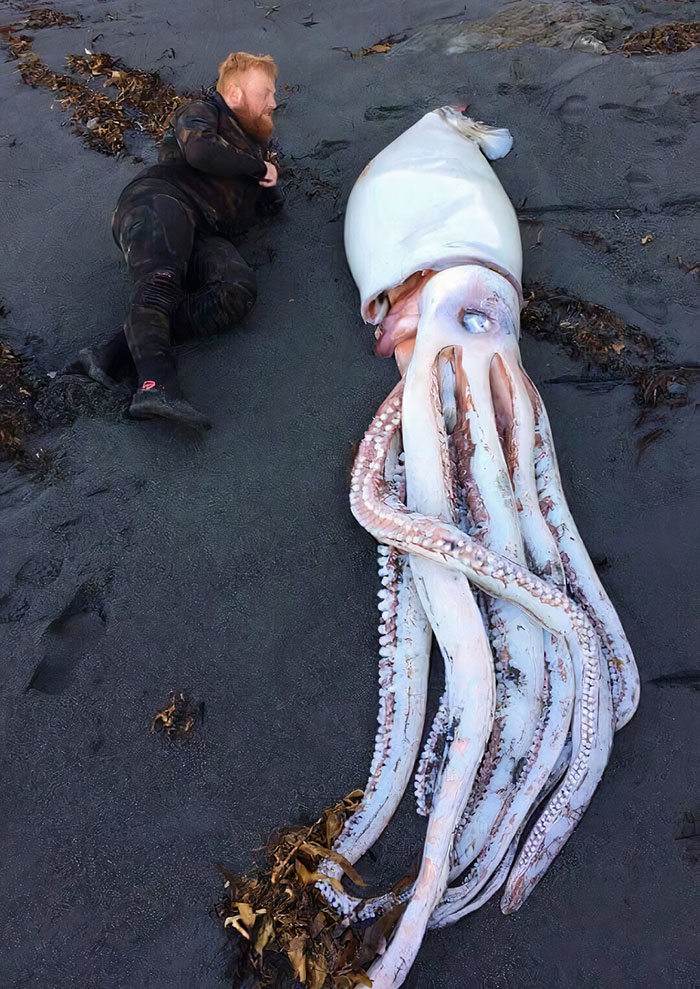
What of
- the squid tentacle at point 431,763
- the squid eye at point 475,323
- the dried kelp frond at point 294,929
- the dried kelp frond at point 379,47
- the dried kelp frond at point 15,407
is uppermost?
the dried kelp frond at point 379,47

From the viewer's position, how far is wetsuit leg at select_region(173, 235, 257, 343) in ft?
10.7

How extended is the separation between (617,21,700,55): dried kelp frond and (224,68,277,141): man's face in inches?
98.4

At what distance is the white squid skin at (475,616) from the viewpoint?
2.13m

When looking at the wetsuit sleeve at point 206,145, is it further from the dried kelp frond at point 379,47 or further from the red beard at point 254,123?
the dried kelp frond at point 379,47

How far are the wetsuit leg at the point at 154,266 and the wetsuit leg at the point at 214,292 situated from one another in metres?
0.09

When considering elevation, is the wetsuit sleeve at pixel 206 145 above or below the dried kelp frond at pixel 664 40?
above

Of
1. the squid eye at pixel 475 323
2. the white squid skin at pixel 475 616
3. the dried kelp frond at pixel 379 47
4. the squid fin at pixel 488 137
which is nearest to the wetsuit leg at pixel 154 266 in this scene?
the white squid skin at pixel 475 616

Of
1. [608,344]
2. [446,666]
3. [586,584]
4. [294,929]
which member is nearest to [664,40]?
[608,344]

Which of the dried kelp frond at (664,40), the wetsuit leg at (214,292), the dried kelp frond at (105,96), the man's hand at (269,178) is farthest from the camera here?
the dried kelp frond at (664,40)

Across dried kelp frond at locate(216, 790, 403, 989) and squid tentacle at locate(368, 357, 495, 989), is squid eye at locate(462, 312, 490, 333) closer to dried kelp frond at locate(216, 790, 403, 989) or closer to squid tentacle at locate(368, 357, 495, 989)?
squid tentacle at locate(368, 357, 495, 989)

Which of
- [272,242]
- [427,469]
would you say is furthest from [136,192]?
[427,469]

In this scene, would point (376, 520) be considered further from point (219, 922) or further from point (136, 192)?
point (136, 192)

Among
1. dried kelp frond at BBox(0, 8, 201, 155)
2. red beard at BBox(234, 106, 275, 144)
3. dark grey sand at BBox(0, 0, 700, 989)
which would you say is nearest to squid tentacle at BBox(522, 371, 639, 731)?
dark grey sand at BBox(0, 0, 700, 989)

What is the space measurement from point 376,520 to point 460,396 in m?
0.59
